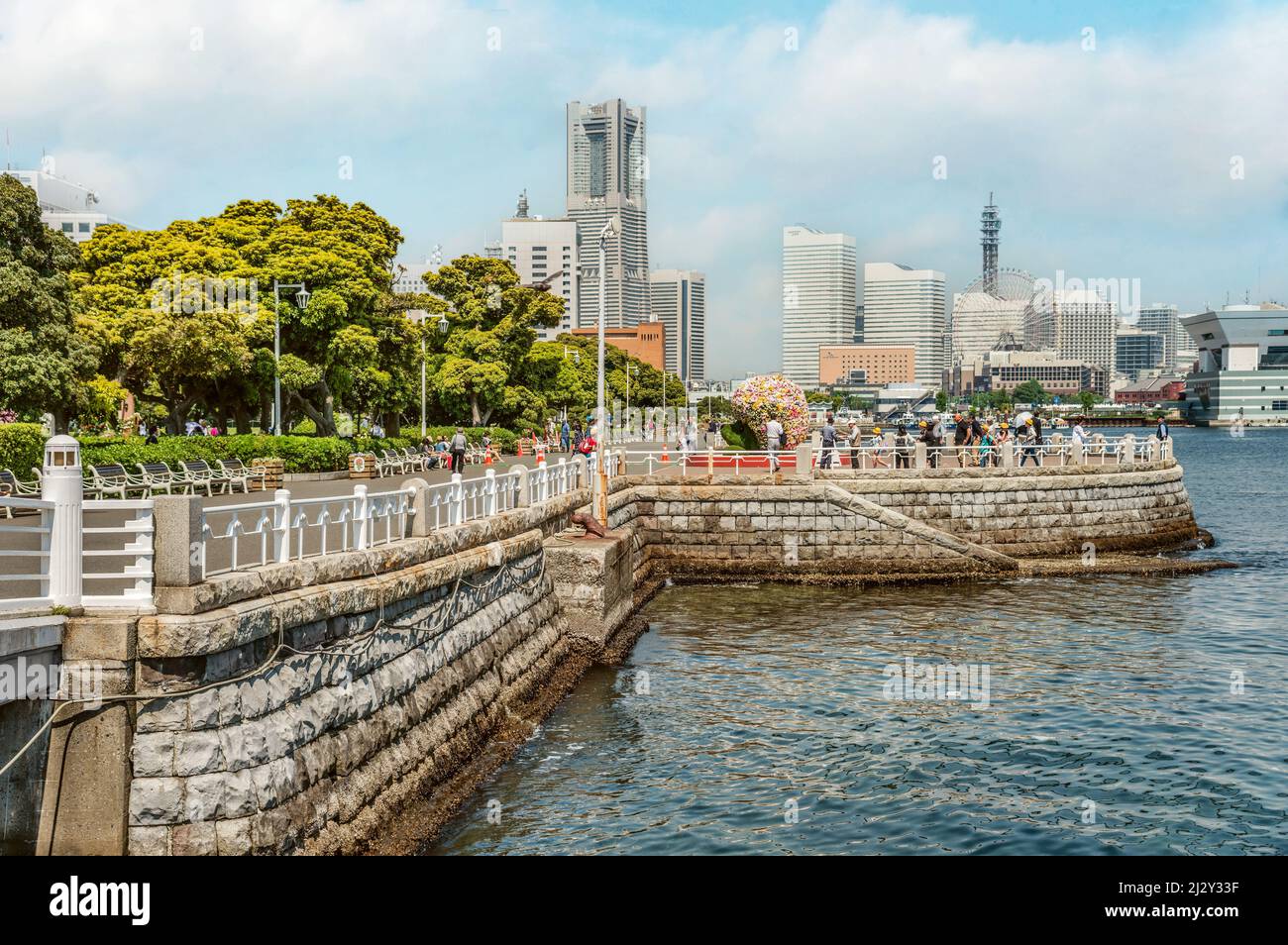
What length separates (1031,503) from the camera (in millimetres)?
34844

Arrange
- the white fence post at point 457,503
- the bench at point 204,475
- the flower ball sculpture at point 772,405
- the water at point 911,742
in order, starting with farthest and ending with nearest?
1. the flower ball sculpture at point 772,405
2. the bench at point 204,475
3. the white fence post at point 457,503
4. the water at point 911,742

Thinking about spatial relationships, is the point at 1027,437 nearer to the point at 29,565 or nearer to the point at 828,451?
the point at 828,451

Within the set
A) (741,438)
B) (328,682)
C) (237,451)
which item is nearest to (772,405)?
(741,438)

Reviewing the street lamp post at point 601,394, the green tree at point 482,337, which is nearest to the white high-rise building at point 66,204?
the green tree at point 482,337

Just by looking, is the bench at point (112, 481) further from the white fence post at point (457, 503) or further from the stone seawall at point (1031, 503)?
the stone seawall at point (1031, 503)

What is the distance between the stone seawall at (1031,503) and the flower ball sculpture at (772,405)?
28.3 ft

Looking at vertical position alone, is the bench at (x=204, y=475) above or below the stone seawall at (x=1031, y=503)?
above

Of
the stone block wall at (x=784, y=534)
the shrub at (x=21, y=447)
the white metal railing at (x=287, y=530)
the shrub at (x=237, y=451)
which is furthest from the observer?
the stone block wall at (x=784, y=534)

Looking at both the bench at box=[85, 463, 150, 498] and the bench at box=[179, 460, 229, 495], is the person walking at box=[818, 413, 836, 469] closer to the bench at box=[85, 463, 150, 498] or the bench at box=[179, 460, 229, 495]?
the bench at box=[179, 460, 229, 495]

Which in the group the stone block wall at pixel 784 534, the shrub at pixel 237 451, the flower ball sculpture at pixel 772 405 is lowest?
the stone block wall at pixel 784 534

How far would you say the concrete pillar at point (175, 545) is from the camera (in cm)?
945

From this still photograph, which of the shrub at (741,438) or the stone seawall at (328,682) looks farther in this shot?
the shrub at (741,438)

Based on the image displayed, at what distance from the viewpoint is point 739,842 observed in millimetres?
12953

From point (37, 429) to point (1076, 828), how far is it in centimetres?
2055
